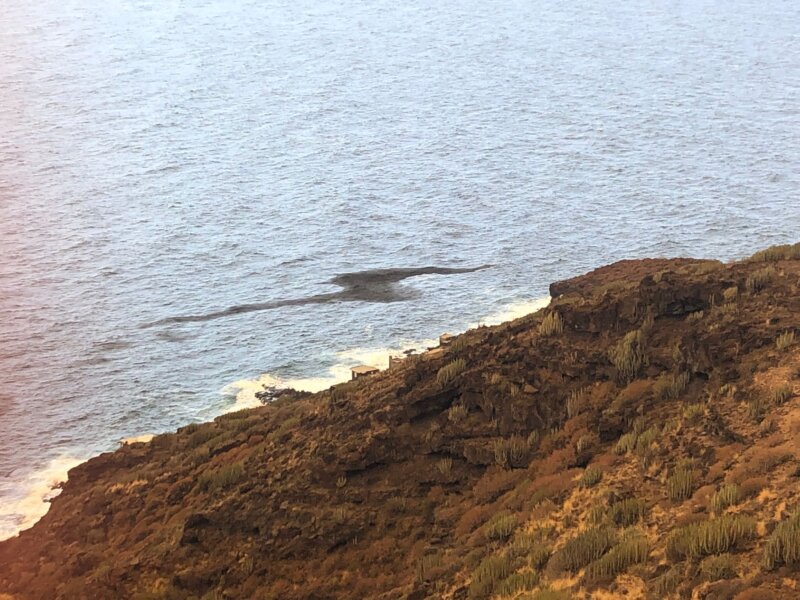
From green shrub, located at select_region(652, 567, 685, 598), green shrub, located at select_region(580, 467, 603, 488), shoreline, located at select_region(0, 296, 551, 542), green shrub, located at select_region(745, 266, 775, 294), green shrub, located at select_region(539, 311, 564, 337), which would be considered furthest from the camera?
shoreline, located at select_region(0, 296, 551, 542)

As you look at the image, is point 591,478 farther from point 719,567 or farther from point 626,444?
point 719,567

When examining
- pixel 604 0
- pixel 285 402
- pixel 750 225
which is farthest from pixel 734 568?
pixel 604 0

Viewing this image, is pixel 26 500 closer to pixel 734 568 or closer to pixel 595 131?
pixel 734 568

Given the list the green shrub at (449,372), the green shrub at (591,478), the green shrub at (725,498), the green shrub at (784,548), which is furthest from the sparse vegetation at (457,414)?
the green shrub at (784,548)

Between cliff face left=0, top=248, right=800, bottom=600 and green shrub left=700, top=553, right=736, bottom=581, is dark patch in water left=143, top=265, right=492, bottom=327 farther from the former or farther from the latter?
green shrub left=700, top=553, right=736, bottom=581

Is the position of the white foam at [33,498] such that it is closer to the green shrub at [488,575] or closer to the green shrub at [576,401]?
the green shrub at [576,401]

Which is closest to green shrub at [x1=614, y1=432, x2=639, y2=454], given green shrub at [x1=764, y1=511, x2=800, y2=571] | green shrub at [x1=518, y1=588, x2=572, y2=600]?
green shrub at [x1=518, y1=588, x2=572, y2=600]

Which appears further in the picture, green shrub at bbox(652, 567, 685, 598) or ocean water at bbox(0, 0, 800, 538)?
ocean water at bbox(0, 0, 800, 538)
